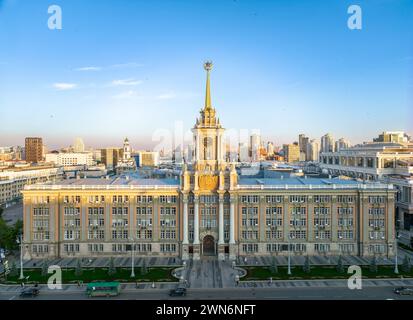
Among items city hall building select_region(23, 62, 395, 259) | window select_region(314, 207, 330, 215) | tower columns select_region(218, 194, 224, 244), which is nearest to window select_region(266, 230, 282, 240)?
city hall building select_region(23, 62, 395, 259)

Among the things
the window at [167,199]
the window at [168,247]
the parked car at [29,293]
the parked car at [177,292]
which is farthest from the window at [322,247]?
the parked car at [29,293]

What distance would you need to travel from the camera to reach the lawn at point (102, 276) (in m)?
24.6

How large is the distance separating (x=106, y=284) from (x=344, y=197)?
21.4m

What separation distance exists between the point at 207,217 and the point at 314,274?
33.3ft

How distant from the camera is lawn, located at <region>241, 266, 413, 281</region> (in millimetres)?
25031

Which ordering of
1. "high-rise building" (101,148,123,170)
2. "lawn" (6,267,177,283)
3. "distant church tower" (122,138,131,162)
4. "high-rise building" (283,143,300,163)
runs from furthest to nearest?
"high-rise building" (101,148,123,170)
"high-rise building" (283,143,300,163)
"distant church tower" (122,138,131,162)
"lawn" (6,267,177,283)

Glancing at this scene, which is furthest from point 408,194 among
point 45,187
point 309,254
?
point 45,187

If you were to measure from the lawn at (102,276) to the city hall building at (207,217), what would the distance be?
3.93 m

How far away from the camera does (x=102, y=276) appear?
25.4 metres

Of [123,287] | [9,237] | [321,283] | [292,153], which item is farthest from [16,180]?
[292,153]

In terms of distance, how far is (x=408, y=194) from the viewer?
4450 cm

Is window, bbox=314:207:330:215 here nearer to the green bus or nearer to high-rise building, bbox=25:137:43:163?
the green bus

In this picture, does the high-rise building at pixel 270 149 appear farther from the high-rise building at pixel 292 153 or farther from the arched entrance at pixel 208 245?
the arched entrance at pixel 208 245

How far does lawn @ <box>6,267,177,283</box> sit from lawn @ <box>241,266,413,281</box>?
240 inches
